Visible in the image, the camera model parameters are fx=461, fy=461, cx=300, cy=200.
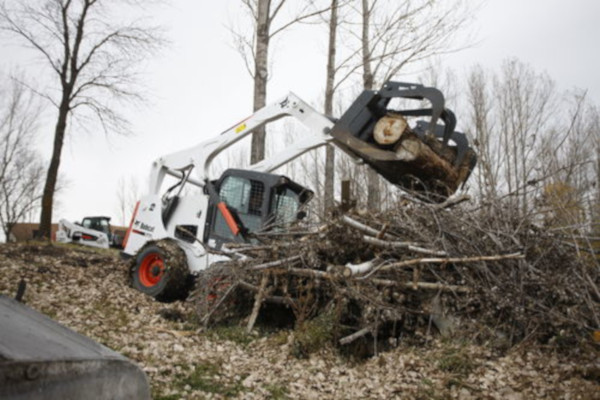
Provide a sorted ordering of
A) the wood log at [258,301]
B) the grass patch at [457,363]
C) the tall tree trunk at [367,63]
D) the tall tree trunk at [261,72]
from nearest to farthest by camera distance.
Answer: the grass patch at [457,363]
the wood log at [258,301]
the tall tree trunk at [261,72]
the tall tree trunk at [367,63]

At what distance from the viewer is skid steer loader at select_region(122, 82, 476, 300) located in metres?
6.24

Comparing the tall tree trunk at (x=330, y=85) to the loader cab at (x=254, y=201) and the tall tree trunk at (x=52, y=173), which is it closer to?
the loader cab at (x=254, y=201)

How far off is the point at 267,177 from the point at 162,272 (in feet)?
8.07

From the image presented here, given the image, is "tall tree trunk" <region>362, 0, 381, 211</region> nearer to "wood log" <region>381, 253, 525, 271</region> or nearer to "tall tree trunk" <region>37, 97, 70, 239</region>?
"wood log" <region>381, 253, 525, 271</region>

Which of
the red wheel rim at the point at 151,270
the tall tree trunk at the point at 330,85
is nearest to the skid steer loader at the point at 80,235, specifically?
the tall tree trunk at the point at 330,85

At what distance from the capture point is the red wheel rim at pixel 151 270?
7.96 meters

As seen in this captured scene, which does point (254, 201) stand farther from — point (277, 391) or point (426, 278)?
point (277, 391)

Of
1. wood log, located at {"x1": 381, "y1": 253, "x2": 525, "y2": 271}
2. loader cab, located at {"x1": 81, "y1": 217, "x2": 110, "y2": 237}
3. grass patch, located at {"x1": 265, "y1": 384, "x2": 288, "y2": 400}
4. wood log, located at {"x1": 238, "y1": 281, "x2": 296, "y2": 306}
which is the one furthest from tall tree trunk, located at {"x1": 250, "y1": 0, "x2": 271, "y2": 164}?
loader cab, located at {"x1": 81, "y1": 217, "x2": 110, "y2": 237}

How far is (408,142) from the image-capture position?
613 cm

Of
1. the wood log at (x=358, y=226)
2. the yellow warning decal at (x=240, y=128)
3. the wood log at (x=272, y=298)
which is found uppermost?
the yellow warning decal at (x=240, y=128)

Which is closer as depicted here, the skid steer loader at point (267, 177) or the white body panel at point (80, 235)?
the skid steer loader at point (267, 177)

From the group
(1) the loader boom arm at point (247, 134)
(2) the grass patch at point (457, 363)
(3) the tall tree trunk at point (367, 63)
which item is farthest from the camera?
(3) the tall tree trunk at point (367, 63)

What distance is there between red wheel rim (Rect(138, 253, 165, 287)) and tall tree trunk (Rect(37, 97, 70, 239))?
26.2 ft

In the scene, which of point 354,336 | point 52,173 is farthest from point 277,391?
point 52,173
